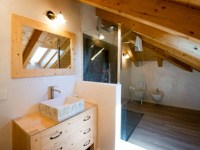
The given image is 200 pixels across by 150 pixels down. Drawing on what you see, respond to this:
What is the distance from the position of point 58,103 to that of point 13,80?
27.6 inches

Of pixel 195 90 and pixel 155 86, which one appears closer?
pixel 195 90

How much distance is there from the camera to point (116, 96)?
1.63 m

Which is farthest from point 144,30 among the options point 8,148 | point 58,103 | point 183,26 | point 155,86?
point 155,86

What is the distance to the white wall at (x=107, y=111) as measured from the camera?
164cm

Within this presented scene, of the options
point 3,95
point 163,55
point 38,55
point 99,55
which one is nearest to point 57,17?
point 38,55

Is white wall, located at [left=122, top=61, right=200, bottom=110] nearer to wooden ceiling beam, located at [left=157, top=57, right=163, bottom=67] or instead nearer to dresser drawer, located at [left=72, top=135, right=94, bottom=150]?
wooden ceiling beam, located at [left=157, top=57, right=163, bottom=67]

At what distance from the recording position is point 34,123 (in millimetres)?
1220

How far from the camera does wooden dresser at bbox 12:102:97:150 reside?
41.7 inches

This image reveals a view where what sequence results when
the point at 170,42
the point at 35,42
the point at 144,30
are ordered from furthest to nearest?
the point at 144,30 → the point at 170,42 → the point at 35,42

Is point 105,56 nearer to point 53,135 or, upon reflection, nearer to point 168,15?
point 168,15

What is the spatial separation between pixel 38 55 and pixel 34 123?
92 cm

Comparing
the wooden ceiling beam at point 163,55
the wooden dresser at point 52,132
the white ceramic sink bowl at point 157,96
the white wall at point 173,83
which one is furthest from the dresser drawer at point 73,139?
the white ceramic sink bowl at point 157,96

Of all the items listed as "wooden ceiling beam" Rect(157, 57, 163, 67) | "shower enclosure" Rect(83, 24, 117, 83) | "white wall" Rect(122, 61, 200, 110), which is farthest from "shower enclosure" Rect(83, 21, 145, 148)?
"wooden ceiling beam" Rect(157, 57, 163, 67)

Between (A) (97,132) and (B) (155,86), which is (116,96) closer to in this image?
(A) (97,132)
